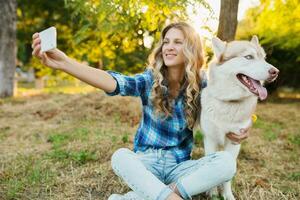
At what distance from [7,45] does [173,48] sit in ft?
26.5

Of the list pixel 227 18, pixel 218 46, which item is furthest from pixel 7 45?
pixel 218 46

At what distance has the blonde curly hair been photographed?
2990 millimetres

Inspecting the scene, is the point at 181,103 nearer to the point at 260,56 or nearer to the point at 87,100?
the point at 260,56

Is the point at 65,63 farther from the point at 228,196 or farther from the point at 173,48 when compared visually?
the point at 228,196

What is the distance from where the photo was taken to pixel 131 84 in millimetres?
2893

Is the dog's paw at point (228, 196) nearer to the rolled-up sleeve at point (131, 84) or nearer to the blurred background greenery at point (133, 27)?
the rolled-up sleeve at point (131, 84)

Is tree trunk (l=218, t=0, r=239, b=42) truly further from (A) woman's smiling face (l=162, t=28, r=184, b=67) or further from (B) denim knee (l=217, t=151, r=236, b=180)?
(B) denim knee (l=217, t=151, r=236, b=180)

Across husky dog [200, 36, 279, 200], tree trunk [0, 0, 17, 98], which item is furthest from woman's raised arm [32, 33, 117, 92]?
tree trunk [0, 0, 17, 98]

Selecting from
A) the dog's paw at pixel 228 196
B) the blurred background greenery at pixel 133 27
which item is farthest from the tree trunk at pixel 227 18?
the dog's paw at pixel 228 196

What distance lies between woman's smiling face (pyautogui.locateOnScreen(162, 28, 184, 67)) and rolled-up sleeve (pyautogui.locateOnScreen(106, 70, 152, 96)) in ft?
0.61

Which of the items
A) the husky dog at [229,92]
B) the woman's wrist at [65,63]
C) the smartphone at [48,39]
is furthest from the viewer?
the husky dog at [229,92]

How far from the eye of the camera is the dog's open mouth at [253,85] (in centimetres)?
275

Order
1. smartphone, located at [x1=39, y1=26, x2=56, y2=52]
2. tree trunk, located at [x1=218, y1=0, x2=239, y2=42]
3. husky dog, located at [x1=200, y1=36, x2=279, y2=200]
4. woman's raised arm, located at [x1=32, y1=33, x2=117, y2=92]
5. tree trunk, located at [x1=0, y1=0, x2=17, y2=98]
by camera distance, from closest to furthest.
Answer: smartphone, located at [x1=39, y1=26, x2=56, y2=52] → woman's raised arm, located at [x1=32, y1=33, x2=117, y2=92] → husky dog, located at [x1=200, y1=36, x2=279, y2=200] → tree trunk, located at [x1=218, y1=0, x2=239, y2=42] → tree trunk, located at [x1=0, y1=0, x2=17, y2=98]

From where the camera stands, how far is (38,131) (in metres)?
5.30
